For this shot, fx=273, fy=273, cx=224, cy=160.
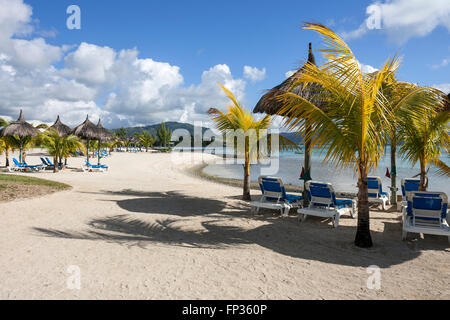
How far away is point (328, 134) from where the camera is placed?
14.1 feet

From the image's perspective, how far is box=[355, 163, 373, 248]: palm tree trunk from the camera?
169 inches

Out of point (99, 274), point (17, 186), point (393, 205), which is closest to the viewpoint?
point (99, 274)

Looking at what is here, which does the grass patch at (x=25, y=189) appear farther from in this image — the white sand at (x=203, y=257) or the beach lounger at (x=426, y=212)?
the beach lounger at (x=426, y=212)

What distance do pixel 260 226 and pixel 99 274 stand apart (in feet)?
10.8

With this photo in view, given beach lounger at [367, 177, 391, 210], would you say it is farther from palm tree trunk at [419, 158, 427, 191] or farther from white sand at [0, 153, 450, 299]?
palm tree trunk at [419, 158, 427, 191]

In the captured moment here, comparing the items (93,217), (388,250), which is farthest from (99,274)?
(388,250)

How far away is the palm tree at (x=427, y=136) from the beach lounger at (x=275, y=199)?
275 cm

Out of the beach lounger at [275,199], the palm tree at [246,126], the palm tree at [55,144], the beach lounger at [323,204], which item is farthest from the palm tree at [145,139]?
the beach lounger at [323,204]

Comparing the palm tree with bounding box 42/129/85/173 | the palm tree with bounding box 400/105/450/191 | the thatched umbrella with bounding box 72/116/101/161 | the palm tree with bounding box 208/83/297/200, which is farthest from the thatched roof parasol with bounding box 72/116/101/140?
the palm tree with bounding box 400/105/450/191

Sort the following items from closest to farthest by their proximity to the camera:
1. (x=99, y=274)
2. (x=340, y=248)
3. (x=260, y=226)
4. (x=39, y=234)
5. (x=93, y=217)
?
(x=99, y=274), (x=340, y=248), (x=39, y=234), (x=260, y=226), (x=93, y=217)

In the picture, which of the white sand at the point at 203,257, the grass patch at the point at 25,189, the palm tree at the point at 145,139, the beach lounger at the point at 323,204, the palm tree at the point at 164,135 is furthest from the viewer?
the palm tree at the point at 164,135

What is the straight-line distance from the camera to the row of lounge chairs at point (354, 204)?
472cm

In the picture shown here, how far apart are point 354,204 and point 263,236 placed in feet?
9.47
